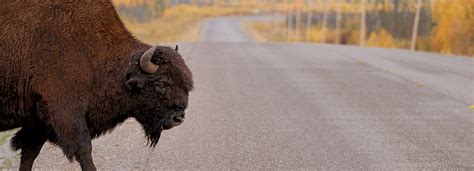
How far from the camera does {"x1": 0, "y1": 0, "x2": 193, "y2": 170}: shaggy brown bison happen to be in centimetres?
594

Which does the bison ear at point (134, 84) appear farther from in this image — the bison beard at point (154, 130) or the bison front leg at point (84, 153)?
the bison front leg at point (84, 153)

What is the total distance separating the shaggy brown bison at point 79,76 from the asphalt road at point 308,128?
A: 1.51 m

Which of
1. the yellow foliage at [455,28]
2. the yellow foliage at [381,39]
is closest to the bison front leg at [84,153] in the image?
the yellow foliage at [455,28]

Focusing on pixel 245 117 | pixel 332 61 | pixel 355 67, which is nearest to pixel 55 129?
pixel 245 117

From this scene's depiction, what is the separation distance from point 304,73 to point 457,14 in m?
29.6

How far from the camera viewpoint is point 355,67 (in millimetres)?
21812

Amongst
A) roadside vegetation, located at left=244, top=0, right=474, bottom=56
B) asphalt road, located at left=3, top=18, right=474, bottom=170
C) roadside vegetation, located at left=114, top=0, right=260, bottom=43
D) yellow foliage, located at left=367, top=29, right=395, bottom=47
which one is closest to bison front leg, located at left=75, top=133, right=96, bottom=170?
asphalt road, located at left=3, top=18, right=474, bottom=170

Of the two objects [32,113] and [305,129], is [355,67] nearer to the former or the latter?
[305,129]

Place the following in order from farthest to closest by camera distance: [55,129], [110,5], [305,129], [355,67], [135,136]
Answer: [355,67], [305,129], [135,136], [110,5], [55,129]

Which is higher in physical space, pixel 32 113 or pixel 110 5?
pixel 110 5

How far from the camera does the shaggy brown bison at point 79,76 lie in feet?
19.5

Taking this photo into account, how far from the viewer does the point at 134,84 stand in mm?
6219

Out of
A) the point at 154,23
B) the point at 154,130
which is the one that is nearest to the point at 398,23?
the point at 154,23

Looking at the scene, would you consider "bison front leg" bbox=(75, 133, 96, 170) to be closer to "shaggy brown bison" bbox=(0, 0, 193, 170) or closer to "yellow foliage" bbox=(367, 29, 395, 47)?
"shaggy brown bison" bbox=(0, 0, 193, 170)
